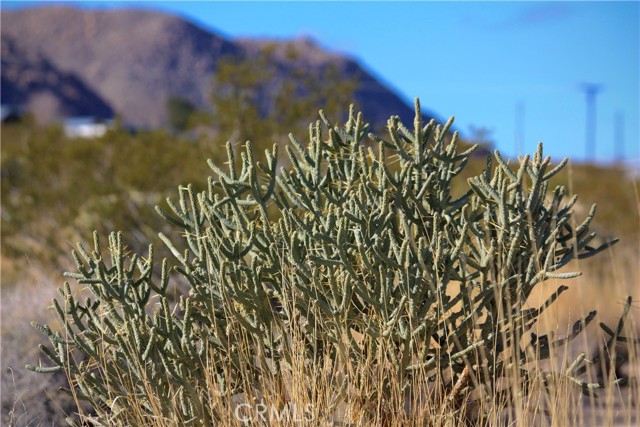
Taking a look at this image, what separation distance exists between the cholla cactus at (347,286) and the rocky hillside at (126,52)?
83.7 metres

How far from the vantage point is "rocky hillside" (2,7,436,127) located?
302 ft

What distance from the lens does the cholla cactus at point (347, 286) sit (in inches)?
153

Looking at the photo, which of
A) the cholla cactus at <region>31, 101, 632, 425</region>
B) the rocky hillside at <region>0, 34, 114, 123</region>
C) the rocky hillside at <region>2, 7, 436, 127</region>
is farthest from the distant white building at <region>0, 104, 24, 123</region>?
the rocky hillside at <region>2, 7, 436, 127</region>

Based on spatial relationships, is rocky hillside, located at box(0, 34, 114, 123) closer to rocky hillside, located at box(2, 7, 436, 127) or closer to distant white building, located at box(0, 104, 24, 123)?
rocky hillside, located at box(2, 7, 436, 127)

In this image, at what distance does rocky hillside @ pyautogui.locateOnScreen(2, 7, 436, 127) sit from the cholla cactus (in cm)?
8374

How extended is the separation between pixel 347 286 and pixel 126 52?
322 feet

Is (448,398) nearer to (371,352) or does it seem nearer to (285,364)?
(371,352)

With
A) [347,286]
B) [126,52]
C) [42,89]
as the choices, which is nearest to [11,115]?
[347,286]

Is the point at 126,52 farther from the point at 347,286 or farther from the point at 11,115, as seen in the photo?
the point at 347,286

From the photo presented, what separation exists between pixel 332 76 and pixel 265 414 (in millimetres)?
9813

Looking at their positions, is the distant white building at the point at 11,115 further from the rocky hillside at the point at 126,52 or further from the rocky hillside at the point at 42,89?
the rocky hillside at the point at 126,52

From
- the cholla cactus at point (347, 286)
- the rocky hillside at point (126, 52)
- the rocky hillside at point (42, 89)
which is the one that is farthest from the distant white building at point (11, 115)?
the rocky hillside at point (126, 52)

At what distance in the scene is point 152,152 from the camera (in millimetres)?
13422

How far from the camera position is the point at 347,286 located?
379 centimetres
